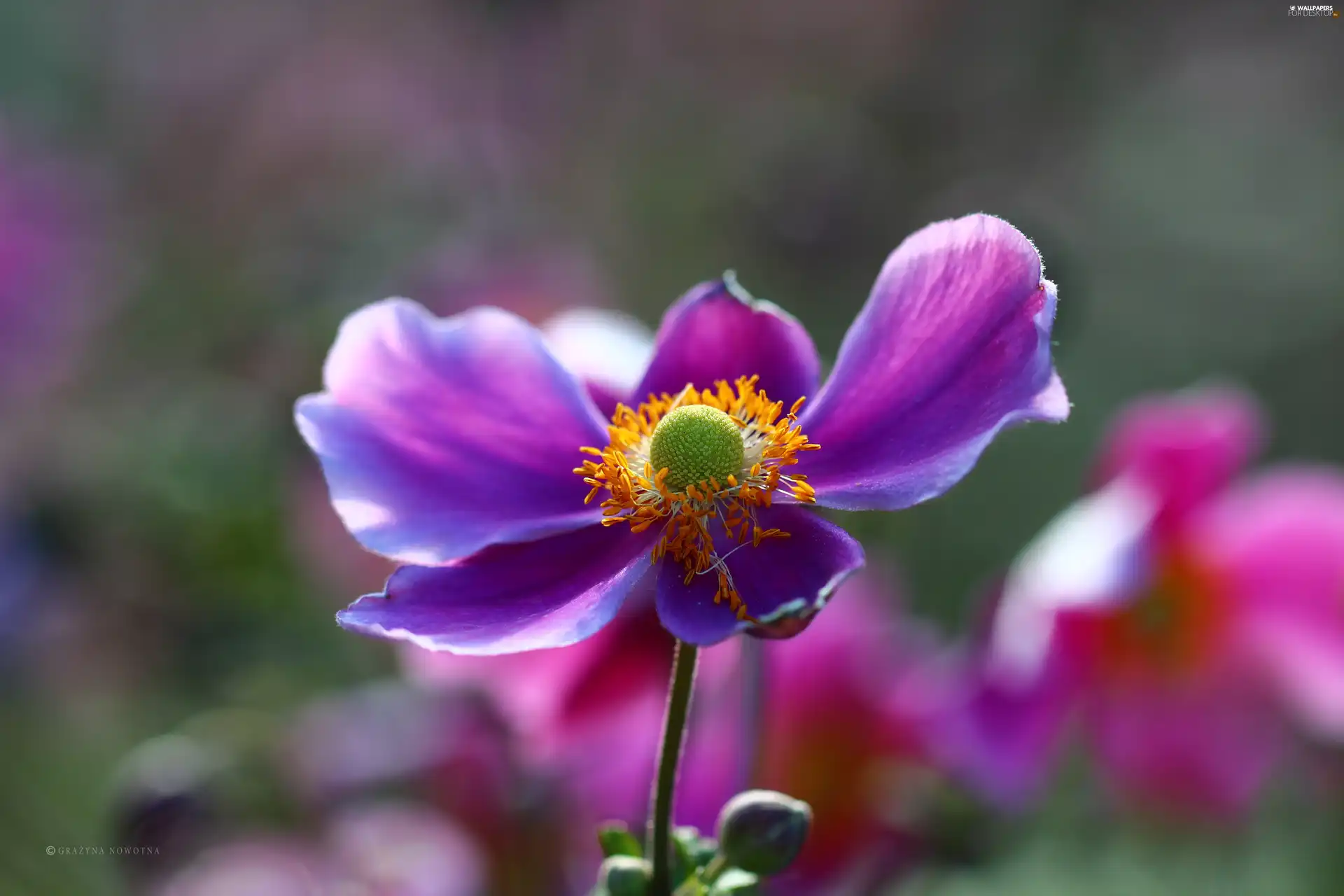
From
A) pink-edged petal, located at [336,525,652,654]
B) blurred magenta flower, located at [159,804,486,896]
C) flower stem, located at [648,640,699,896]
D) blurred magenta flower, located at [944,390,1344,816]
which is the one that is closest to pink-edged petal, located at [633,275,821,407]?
pink-edged petal, located at [336,525,652,654]

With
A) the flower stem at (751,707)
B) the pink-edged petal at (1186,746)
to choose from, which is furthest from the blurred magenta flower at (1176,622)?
the flower stem at (751,707)

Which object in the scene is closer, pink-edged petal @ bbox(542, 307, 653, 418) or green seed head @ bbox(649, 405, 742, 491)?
green seed head @ bbox(649, 405, 742, 491)

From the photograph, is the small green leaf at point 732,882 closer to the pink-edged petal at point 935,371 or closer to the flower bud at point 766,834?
the flower bud at point 766,834

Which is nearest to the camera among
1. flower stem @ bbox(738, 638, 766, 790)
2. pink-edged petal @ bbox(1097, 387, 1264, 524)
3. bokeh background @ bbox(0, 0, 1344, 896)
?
flower stem @ bbox(738, 638, 766, 790)

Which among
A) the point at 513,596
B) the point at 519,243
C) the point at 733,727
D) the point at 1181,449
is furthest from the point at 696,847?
the point at 519,243

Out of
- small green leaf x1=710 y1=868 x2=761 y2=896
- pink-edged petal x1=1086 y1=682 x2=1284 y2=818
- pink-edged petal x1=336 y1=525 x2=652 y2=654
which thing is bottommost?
pink-edged petal x1=1086 y1=682 x2=1284 y2=818

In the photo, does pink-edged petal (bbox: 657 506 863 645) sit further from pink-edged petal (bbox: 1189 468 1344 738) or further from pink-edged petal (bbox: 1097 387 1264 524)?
pink-edged petal (bbox: 1189 468 1344 738)

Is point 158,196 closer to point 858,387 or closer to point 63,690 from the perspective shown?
point 63,690

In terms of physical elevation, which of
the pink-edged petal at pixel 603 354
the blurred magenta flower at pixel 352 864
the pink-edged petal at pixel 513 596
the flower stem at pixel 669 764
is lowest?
the blurred magenta flower at pixel 352 864
